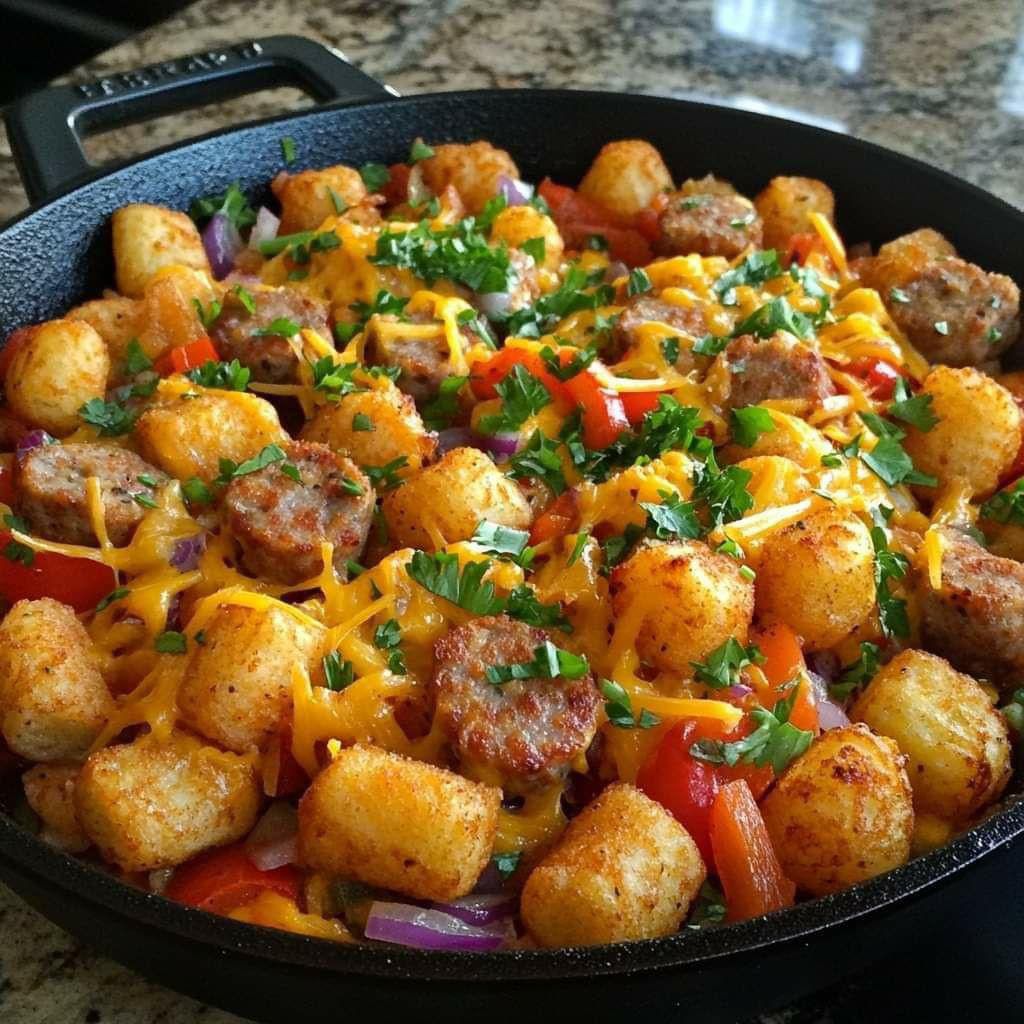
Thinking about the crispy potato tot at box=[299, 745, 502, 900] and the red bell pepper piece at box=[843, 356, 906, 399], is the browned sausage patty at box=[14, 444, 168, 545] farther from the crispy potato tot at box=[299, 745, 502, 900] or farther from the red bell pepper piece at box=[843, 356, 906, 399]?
the red bell pepper piece at box=[843, 356, 906, 399]

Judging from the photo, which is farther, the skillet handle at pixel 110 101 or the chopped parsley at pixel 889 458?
the skillet handle at pixel 110 101

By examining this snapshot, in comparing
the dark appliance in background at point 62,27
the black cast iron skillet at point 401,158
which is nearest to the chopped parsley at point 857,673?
the black cast iron skillet at point 401,158

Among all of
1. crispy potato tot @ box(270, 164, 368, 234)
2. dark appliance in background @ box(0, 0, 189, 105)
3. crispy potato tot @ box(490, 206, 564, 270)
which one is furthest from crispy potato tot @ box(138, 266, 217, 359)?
dark appliance in background @ box(0, 0, 189, 105)

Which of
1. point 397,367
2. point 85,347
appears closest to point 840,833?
point 397,367

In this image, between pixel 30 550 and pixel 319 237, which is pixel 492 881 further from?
pixel 319 237

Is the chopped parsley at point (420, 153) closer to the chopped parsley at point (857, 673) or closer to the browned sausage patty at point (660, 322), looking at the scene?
the browned sausage patty at point (660, 322)

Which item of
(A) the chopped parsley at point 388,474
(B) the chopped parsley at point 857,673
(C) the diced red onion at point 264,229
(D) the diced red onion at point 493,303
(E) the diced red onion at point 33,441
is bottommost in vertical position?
(B) the chopped parsley at point 857,673
